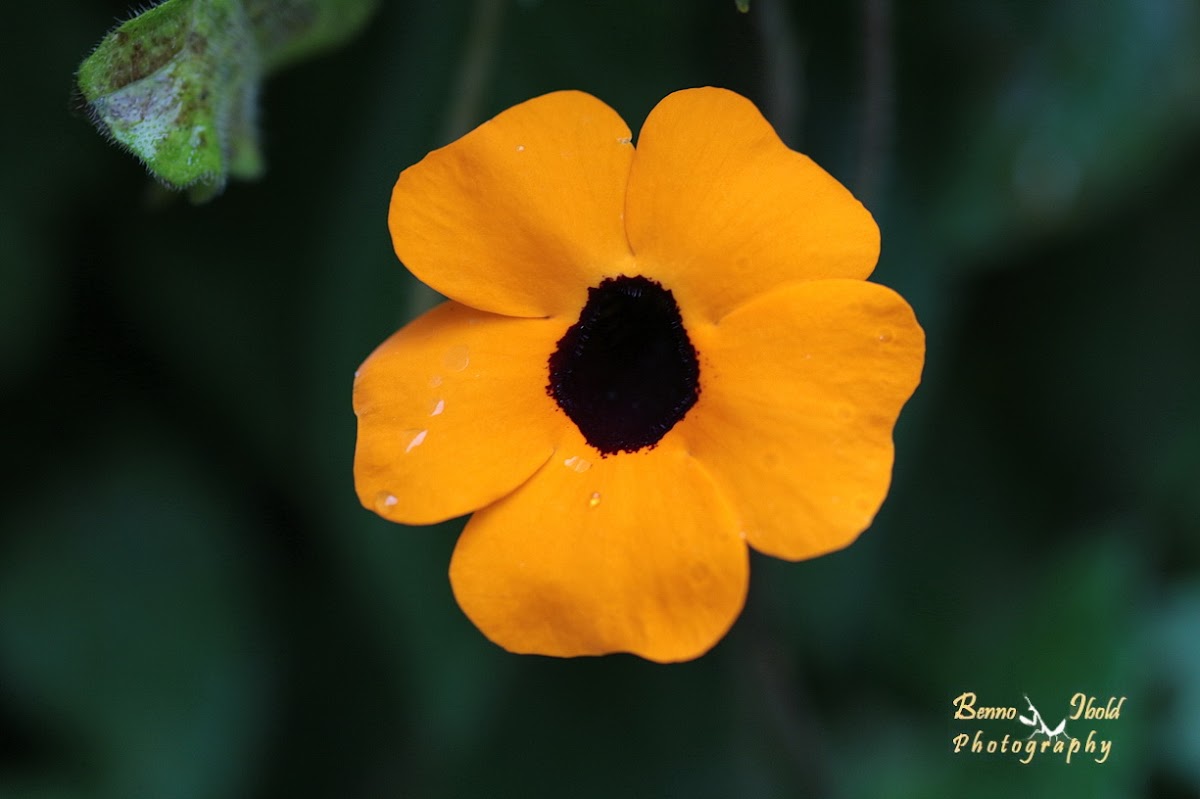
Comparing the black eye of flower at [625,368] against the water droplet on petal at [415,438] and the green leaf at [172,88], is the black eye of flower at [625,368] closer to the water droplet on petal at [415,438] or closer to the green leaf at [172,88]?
the water droplet on petal at [415,438]

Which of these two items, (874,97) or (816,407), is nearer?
(816,407)

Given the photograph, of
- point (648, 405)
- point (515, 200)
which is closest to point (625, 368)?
point (648, 405)

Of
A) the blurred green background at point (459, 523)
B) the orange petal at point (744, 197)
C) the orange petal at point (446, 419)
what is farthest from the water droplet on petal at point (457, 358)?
the blurred green background at point (459, 523)

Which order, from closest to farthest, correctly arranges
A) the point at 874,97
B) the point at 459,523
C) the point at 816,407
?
the point at 816,407 < the point at 874,97 < the point at 459,523

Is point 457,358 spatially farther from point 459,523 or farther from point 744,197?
point 459,523

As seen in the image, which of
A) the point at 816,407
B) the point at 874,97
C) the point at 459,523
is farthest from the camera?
the point at 459,523

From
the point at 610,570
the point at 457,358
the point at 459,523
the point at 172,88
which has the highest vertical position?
the point at 172,88

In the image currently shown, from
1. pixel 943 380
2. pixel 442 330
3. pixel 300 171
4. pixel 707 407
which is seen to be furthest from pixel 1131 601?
Answer: pixel 300 171
